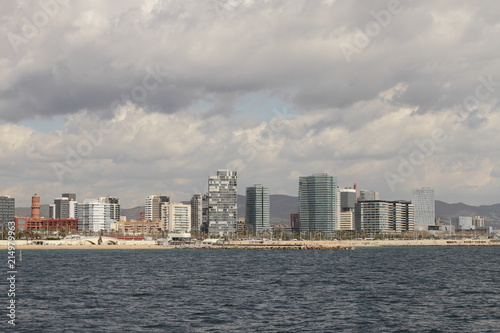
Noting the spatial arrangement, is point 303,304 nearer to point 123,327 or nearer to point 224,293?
point 224,293

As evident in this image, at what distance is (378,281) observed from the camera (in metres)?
118

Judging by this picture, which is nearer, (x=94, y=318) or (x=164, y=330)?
(x=164, y=330)

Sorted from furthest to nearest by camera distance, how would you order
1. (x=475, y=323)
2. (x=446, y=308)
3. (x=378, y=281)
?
(x=378, y=281), (x=446, y=308), (x=475, y=323)

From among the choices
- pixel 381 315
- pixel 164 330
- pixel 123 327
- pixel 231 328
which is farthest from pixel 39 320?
pixel 381 315

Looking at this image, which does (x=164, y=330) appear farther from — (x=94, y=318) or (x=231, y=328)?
(x=94, y=318)

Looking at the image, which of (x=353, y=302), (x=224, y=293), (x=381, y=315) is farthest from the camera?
(x=224, y=293)

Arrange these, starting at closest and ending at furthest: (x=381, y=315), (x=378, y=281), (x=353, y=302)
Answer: (x=381, y=315), (x=353, y=302), (x=378, y=281)

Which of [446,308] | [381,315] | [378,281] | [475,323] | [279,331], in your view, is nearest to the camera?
[279,331]

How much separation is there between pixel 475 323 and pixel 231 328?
27427 millimetres

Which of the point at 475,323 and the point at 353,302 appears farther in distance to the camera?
the point at 353,302

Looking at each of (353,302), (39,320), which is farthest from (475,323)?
(39,320)

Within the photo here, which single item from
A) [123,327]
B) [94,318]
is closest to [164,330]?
[123,327]

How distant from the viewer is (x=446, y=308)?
81062 mm

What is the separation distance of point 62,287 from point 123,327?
146 ft
